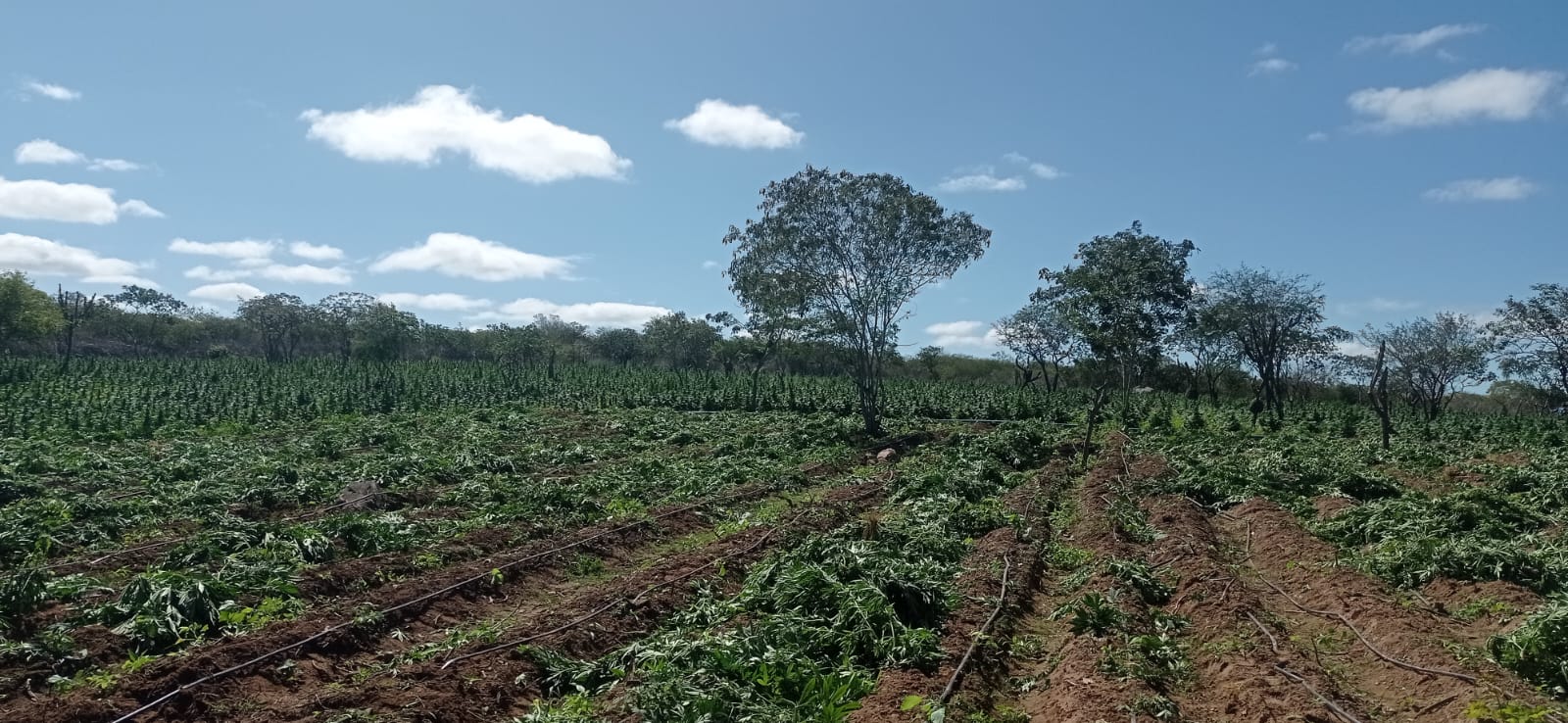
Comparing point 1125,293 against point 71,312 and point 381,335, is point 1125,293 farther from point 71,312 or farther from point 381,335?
point 71,312

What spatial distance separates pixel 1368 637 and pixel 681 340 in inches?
2673

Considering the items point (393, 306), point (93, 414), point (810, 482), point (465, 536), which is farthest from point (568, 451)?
point (393, 306)

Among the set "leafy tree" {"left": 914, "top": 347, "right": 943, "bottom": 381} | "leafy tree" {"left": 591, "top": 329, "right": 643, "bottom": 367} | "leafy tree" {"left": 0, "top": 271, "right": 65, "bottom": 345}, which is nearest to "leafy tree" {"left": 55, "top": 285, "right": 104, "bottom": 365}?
"leafy tree" {"left": 0, "top": 271, "right": 65, "bottom": 345}

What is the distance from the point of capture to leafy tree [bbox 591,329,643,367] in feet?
266

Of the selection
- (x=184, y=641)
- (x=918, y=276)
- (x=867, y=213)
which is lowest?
(x=184, y=641)

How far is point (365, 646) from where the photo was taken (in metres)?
7.91

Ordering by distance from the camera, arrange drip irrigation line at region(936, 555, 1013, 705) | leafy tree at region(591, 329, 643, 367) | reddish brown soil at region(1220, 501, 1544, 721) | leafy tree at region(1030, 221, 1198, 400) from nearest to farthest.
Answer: reddish brown soil at region(1220, 501, 1544, 721) → drip irrigation line at region(936, 555, 1013, 705) → leafy tree at region(1030, 221, 1198, 400) → leafy tree at region(591, 329, 643, 367)

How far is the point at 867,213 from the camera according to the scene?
26562 mm

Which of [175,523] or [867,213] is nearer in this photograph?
[175,523]

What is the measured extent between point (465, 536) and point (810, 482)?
27.4 ft

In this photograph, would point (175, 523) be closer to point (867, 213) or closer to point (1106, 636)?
point (1106, 636)

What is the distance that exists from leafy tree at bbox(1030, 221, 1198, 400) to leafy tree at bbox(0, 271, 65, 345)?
60680 millimetres

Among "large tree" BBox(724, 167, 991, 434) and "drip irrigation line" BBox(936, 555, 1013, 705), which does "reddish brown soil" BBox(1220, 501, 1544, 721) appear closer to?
"drip irrigation line" BBox(936, 555, 1013, 705)

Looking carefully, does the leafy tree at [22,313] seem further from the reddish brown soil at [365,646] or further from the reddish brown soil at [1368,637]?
the reddish brown soil at [1368,637]
